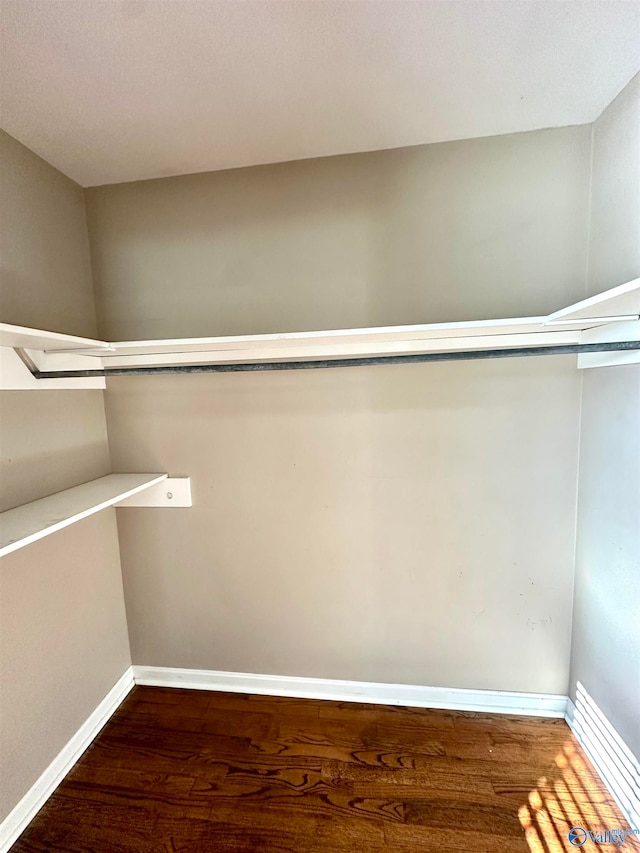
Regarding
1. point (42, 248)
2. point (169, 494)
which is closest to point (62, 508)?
point (169, 494)

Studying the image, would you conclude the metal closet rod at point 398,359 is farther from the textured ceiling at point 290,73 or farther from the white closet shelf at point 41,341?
the textured ceiling at point 290,73

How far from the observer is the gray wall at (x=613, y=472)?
3.75 feet

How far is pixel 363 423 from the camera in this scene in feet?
4.86

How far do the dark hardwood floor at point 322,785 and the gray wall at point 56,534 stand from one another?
0.25m

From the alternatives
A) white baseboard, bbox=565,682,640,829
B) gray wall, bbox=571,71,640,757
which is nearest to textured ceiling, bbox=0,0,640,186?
gray wall, bbox=571,71,640,757

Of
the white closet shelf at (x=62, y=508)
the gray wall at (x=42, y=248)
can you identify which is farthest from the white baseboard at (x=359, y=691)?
the gray wall at (x=42, y=248)

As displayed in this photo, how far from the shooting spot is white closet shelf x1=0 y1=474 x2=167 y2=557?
0.98m

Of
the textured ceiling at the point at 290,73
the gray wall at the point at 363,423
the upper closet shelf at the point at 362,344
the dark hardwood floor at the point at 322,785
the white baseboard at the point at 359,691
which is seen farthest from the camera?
the white baseboard at the point at 359,691

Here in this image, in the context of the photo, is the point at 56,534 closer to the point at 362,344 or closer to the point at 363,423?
the point at 363,423

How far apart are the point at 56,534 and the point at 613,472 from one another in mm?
2011

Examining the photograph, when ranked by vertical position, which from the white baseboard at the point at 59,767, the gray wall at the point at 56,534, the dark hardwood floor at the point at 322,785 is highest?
the gray wall at the point at 56,534

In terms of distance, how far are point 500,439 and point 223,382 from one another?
1155 millimetres

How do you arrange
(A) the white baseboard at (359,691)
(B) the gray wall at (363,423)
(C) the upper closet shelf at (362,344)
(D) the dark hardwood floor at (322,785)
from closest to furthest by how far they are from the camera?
(C) the upper closet shelf at (362,344), (D) the dark hardwood floor at (322,785), (B) the gray wall at (363,423), (A) the white baseboard at (359,691)

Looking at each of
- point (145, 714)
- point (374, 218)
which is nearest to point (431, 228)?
point (374, 218)
